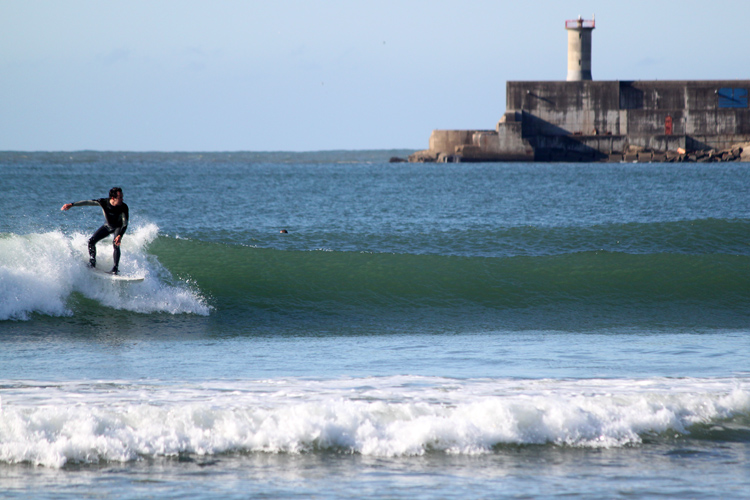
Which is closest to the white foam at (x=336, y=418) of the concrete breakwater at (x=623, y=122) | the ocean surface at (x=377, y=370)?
the ocean surface at (x=377, y=370)

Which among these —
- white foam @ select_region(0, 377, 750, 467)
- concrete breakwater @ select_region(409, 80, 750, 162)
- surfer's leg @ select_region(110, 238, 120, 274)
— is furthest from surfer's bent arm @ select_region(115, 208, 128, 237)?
concrete breakwater @ select_region(409, 80, 750, 162)

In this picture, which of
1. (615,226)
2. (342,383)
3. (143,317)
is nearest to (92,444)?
(342,383)

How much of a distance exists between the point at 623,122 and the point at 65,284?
210 ft

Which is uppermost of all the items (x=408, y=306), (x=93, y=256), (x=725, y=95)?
(x=725, y=95)

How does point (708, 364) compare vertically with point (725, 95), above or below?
below

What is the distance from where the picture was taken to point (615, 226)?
21.0 m

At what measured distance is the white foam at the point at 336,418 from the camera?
16.3 feet

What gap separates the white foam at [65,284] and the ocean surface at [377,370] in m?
0.03

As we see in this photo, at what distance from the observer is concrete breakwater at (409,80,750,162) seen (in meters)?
66.7

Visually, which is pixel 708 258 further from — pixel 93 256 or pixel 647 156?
pixel 647 156

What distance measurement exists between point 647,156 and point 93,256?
65641 millimetres

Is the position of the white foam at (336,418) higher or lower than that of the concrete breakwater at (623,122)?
lower

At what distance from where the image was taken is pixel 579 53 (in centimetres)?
6600

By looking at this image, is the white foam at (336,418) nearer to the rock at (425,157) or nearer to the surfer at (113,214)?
the surfer at (113,214)
